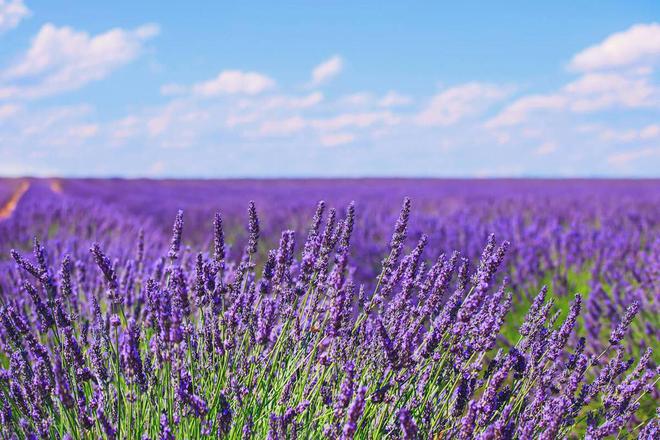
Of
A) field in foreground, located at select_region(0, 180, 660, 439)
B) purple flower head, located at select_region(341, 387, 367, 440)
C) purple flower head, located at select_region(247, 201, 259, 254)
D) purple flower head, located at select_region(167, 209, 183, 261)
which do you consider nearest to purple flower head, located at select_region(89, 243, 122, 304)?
field in foreground, located at select_region(0, 180, 660, 439)

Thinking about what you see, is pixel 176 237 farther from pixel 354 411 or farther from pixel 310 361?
pixel 354 411

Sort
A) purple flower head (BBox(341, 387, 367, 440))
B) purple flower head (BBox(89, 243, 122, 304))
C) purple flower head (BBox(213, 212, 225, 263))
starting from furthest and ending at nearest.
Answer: purple flower head (BBox(213, 212, 225, 263)) < purple flower head (BBox(89, 243, 122, 304)) < purple flower head (BBox(341, 387, 367, 440))

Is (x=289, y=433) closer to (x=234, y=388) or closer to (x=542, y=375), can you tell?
(x=234, y=388)

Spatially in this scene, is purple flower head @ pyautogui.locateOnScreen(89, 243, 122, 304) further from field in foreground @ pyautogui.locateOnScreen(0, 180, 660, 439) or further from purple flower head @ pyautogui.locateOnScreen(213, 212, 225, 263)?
purple flower head @ pyautogui.locateOnScreen(213, 212, 225, 263)

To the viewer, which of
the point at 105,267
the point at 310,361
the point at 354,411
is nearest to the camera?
the point at 354,411

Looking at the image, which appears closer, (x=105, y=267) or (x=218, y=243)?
(x=105, y=267)

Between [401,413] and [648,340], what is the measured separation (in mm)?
3557

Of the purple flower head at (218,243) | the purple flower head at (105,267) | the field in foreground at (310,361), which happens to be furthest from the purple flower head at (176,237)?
the purple flower head at (105,267)

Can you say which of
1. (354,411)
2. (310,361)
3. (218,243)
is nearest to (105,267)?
(218,243)

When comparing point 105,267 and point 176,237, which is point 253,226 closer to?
point 176,237

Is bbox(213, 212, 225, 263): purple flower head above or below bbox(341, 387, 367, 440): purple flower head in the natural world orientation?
above

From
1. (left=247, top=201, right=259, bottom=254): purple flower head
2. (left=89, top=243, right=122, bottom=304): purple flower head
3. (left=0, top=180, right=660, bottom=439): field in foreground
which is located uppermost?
(left=247, top=201, right=259, bottom=254): purple flower head

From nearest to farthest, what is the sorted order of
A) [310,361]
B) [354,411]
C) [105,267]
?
[354,411] → [105,267] → [310,361]

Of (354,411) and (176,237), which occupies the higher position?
(176,237)
